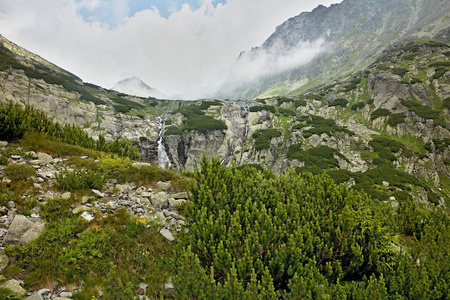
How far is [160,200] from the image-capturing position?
872 centimetres

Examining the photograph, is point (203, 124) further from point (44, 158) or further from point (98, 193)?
point (98, 193)

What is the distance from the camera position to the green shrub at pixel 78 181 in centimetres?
770

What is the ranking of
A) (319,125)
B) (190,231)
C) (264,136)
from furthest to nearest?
(319,125) < (264,136) < (190,231)

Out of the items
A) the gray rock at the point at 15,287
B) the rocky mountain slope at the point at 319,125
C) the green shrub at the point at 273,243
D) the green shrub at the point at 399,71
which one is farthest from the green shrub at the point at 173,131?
the green shrub at the point at 399,71

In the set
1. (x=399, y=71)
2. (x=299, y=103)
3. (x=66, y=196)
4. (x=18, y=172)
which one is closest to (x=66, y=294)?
(x=66, y=196)

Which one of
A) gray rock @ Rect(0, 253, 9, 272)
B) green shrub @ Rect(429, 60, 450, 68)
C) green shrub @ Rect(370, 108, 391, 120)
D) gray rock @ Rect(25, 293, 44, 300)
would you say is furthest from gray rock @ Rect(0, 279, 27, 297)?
green shrub @ Rect(429, 60, 450, 68)

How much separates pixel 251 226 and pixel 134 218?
4.01m

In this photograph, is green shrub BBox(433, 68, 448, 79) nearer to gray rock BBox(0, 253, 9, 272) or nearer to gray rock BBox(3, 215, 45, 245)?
gray rock BBox(3, 215, 45, 245)

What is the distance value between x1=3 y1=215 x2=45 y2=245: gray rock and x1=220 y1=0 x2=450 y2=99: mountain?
361 feet

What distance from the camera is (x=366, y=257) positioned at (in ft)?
19.1

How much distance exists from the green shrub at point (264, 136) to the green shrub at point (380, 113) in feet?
65.5

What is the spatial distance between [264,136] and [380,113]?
2457cm

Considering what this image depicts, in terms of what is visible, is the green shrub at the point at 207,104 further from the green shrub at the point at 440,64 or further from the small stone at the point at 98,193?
the small stone at the point at 98,193

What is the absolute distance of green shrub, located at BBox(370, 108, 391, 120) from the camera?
1688 inches
